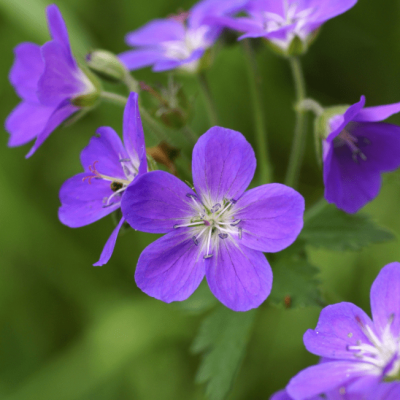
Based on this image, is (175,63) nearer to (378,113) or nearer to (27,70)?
(27,70)

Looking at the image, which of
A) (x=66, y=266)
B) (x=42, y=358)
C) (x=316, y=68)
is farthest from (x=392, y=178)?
(x=42, y=358)

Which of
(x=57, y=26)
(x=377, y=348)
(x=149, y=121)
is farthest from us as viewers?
(x=149, y=121)

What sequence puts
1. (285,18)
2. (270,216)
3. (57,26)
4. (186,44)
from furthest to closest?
(186,44), (285,18), (57,26), (270,216)

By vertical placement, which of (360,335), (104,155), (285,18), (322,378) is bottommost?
(360,335)

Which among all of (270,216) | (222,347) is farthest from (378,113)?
(222,347)

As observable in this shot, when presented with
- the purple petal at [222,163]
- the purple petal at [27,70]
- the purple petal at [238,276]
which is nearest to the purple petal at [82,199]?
the purple petal at [222,163]

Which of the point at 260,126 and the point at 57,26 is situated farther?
the point at 260,126

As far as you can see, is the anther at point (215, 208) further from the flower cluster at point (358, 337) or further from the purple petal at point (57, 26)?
the purple petal at point (57, 26)
